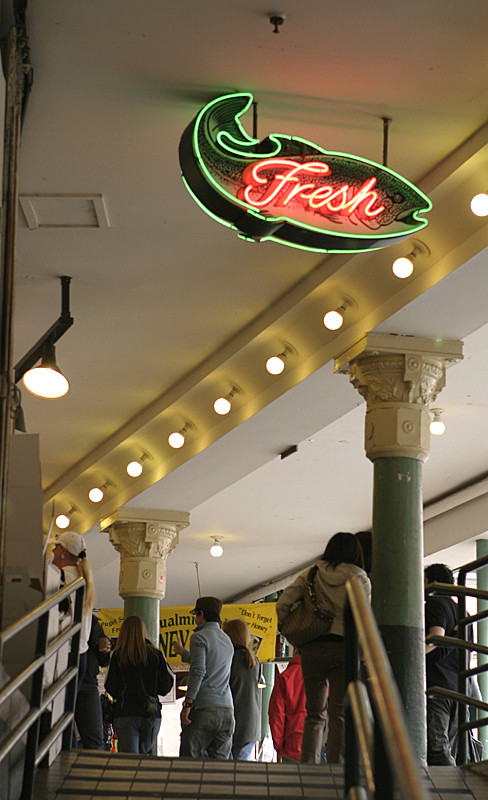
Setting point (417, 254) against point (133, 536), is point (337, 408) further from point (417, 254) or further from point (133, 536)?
point (133, 536)

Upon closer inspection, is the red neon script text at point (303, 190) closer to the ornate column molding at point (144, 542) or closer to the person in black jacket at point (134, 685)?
the person in black jacket at point (134, 685)

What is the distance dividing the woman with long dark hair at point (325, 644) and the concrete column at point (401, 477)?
0.72 meters

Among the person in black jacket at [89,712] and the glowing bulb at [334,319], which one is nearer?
the person in black jacket at [89,712]

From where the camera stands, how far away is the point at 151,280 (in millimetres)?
8195

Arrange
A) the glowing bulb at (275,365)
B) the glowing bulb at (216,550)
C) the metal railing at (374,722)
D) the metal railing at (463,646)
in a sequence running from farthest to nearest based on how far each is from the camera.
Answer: the glowing bulb at (216,550), the glowing bulb at (275,365), the metal railing at (463,646), the metal railing at (374,722)

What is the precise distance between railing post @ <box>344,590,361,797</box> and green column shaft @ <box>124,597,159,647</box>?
9078 millimetres

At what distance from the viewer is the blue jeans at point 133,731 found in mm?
7387

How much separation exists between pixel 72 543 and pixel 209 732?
220 centimetres

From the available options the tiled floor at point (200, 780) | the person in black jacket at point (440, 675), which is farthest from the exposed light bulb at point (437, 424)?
the tiled floor at point (200, 780)

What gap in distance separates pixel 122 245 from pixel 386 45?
8.84ft

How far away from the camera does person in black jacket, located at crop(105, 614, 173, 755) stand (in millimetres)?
7352

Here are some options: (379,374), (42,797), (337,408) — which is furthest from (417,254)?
(42,797)

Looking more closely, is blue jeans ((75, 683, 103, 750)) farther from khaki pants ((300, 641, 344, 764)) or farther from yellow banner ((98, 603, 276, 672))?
yellow banner ((98, 603, 276, 672))

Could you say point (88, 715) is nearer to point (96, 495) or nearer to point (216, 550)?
point (96, 495)
